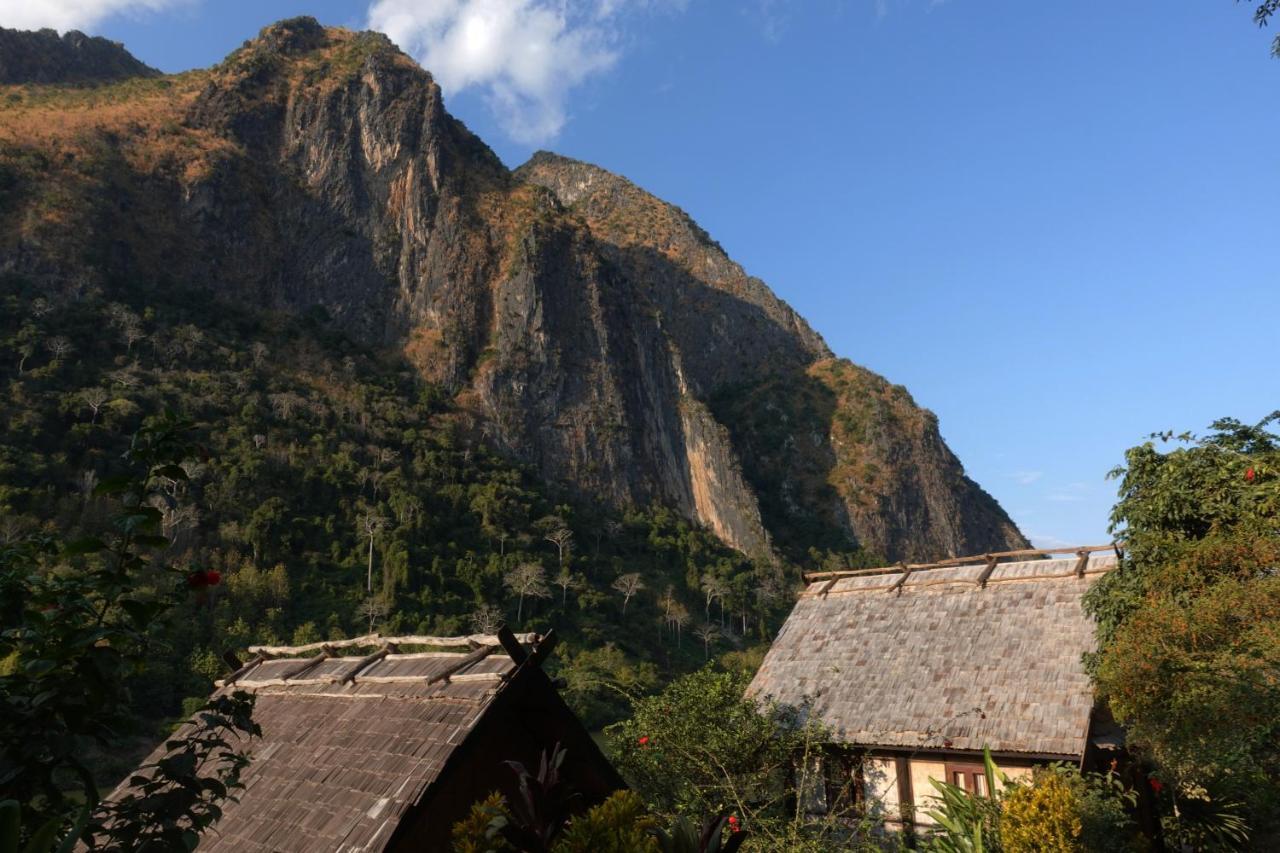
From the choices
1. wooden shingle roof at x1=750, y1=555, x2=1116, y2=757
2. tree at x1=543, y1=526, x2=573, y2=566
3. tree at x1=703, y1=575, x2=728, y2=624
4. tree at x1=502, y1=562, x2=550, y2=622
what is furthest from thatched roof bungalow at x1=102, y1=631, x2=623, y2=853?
tree at x1=703, y1=575, x2=728, y2=624

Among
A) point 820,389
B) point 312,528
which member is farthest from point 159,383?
point 820,389

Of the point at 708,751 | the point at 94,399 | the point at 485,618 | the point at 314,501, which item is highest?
the point at 94,399

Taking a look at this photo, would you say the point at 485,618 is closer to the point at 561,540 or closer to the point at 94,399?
the point at 561,540

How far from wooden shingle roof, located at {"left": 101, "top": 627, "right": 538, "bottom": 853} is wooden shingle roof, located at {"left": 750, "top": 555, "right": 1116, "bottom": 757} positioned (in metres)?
8.83

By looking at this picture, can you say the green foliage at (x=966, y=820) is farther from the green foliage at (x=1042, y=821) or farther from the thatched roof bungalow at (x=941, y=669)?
the thatched roof bungalow at (x=941, y=669)

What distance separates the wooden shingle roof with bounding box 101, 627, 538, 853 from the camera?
5.79 meters

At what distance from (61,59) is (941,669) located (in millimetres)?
153828

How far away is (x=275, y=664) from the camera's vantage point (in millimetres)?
10055

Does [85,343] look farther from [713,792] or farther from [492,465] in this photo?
[713,792]

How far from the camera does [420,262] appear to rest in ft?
352

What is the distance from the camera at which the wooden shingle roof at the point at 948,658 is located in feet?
41.6

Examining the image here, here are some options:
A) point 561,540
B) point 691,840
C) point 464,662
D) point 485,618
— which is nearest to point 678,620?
point 561,540

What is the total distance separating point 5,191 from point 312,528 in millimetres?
52774

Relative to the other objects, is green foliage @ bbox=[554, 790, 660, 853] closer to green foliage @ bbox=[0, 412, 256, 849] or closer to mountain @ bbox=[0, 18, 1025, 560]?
green foliage @ bbox=[0, 412, 256, 849]
